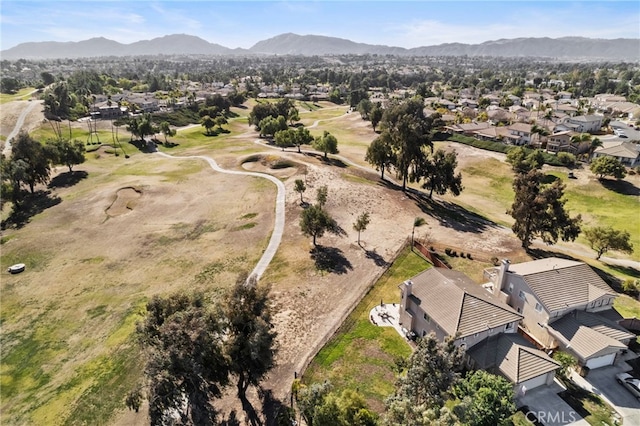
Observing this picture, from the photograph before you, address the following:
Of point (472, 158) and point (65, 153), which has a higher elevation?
point (65, 153)

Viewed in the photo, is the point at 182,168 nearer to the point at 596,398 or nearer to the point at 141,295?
the point at 141,295

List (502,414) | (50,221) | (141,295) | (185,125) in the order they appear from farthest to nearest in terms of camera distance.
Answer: (185,125)
(50,221)
(141,295)
(502,414)

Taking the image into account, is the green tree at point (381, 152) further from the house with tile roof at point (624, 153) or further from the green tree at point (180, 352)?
the green tree at point (180, 352)

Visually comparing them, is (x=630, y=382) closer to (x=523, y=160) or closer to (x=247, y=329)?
(x=247, y=329)

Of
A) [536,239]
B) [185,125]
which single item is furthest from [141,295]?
[185,125]

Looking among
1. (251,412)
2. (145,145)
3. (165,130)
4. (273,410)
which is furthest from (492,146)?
(145,145)
